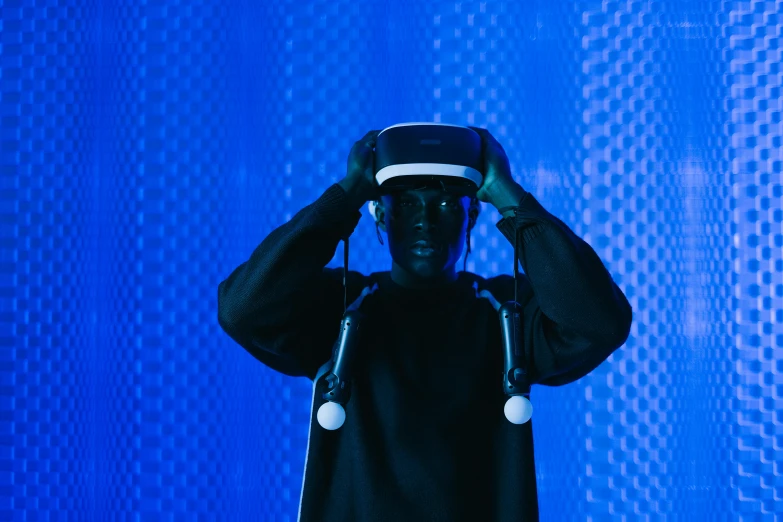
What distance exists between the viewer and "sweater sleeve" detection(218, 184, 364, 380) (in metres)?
1.21

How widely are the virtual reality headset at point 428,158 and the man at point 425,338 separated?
0.03 m

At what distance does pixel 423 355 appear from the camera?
4.25 ft

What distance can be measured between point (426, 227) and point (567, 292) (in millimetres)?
260

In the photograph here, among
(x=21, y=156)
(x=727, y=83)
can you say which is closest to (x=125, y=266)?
(x=21, y=156)

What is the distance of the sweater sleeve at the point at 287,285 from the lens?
47.4 inches

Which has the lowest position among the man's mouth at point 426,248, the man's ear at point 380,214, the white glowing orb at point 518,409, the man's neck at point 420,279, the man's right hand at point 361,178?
the white glowing orb at point 518,409

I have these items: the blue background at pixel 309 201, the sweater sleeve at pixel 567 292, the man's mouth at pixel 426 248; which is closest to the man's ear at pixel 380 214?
the man's mouth at pixel 426 248

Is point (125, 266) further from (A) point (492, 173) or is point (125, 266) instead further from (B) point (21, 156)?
(A) point (492, 173)

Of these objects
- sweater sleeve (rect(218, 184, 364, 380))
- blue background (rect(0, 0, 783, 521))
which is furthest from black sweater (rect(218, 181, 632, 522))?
blue background (rect(0, 0, 783, 521))

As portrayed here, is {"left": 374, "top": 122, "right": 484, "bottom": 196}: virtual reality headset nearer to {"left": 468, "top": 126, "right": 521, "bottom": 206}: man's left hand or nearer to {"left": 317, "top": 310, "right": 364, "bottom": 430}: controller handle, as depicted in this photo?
{"left": 468, "top": 126, "right": 521, "bottom": 206}: man's left hand

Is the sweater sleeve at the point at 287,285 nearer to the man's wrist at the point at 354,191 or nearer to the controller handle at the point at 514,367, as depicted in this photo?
the man's wrist at the point at 354,191

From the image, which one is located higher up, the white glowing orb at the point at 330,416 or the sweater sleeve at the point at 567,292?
the sweater sleeve at the point at 567,292

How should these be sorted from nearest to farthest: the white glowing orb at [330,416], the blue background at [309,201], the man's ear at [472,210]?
the white glowing orb at [330,416]
the man's ear at [472,210]
the blue background at [309,201]

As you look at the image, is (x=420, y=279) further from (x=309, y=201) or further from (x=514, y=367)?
(x=309, y=201)
